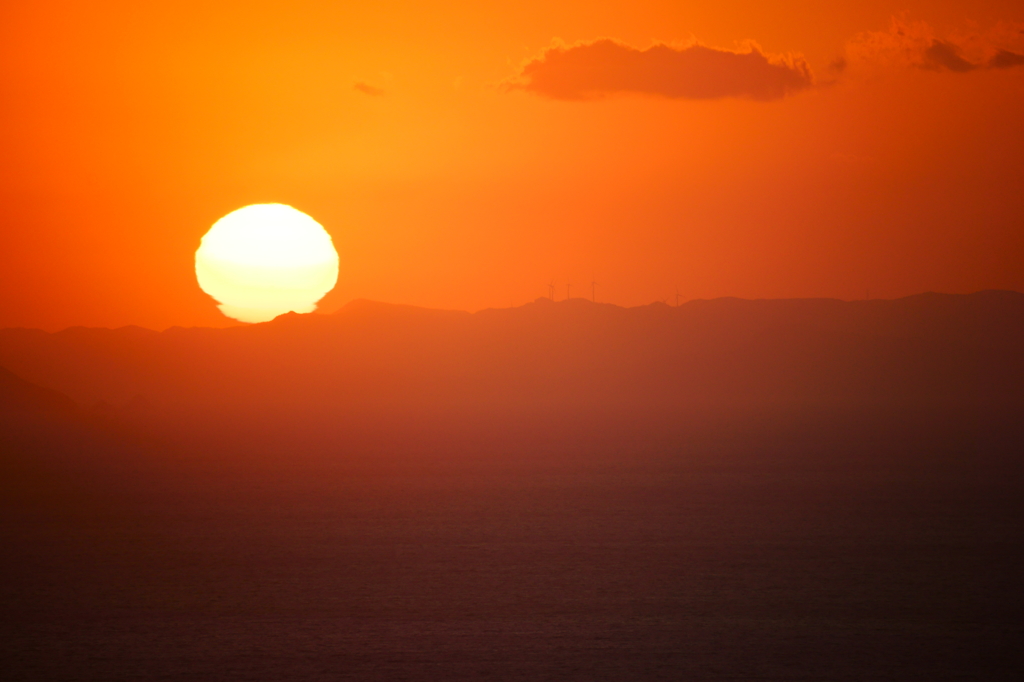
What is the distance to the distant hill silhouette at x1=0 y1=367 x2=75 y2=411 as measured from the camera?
342ft

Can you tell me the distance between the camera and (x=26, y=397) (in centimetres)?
10750

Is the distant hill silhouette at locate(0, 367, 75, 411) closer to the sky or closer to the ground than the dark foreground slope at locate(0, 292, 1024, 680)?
closer to the sky

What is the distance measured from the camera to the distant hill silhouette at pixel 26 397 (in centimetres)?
10418

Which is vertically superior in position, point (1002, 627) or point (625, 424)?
point (625, 424)

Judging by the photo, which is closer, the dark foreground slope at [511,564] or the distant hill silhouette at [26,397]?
the dark foreground slope at [511,564]

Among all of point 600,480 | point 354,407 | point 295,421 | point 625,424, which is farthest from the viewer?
point 354,407

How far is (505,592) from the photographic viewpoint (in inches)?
1083

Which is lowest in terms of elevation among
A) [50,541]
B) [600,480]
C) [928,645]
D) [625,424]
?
[928,645]

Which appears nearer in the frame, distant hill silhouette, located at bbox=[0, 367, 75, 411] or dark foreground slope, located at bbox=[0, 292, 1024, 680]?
dark foreground slope, located at bbox=[0, 292, 1024, 680]

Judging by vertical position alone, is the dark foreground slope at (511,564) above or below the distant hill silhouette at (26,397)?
below

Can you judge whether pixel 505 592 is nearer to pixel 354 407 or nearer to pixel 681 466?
pixel 681 466

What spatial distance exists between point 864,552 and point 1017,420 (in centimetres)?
10322

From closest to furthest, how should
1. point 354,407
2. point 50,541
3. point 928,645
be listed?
Answer: point 928,645
point 50,541
point 354,407

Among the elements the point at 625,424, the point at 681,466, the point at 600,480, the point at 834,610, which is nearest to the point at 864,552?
the point at 834,610
